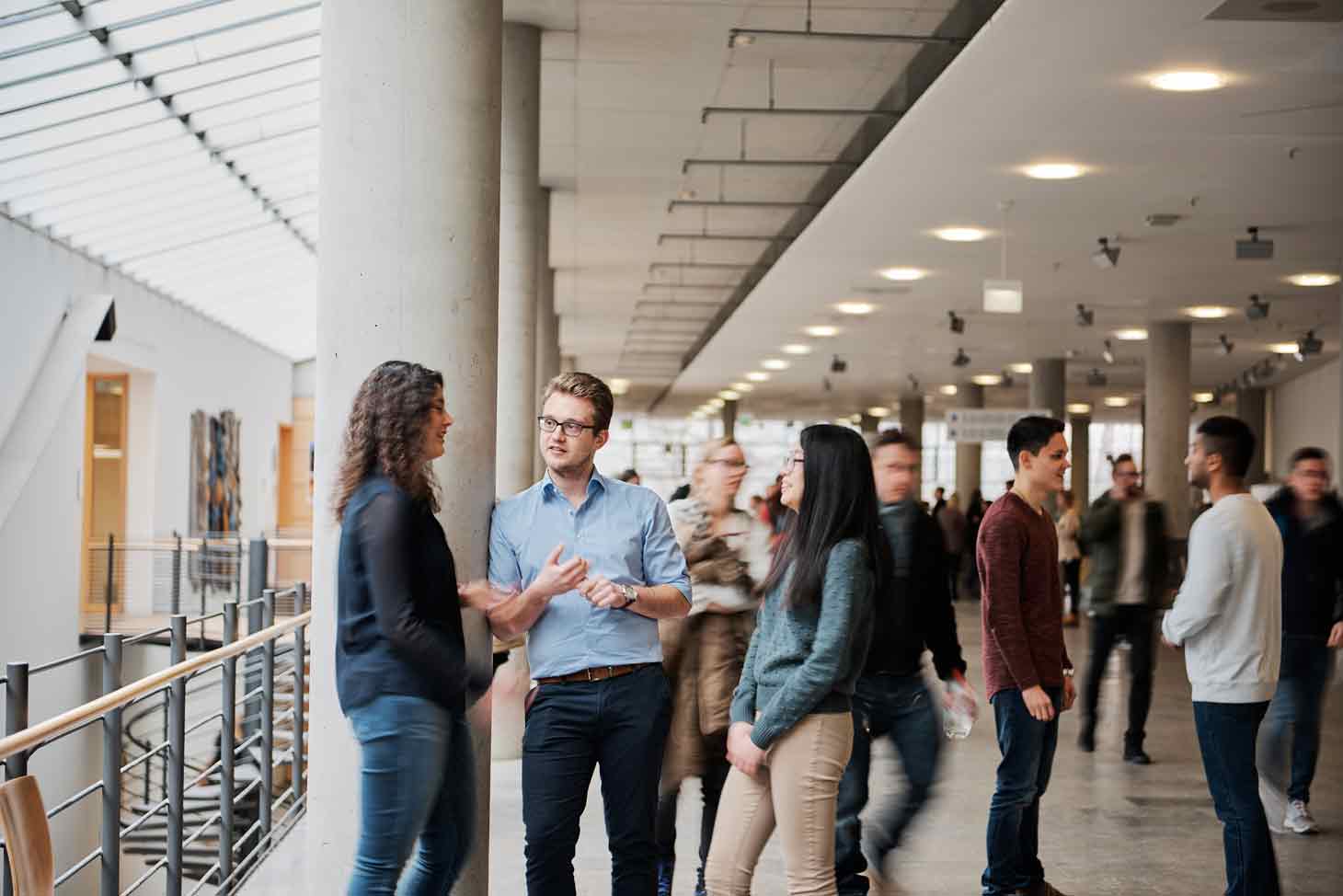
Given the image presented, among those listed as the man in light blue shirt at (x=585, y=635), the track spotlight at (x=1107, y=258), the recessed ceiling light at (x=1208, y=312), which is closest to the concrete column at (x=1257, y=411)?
the recessed ceiling light at (x=1208, y=312)

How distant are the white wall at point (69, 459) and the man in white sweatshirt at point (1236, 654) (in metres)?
9.80

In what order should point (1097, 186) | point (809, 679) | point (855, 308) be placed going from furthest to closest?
point (855, 308) → point (1097, 186) → point (809, 679)

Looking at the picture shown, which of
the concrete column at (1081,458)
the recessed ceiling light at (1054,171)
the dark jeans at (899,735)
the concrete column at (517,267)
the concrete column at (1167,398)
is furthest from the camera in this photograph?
the concrete column at (1081,458)

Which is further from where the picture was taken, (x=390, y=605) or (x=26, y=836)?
(x=26, y=836)

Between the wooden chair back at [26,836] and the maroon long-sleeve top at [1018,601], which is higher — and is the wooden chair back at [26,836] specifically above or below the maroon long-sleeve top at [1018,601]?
below

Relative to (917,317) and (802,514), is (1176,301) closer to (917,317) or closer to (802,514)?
(917,317)

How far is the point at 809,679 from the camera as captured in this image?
336 centimetres

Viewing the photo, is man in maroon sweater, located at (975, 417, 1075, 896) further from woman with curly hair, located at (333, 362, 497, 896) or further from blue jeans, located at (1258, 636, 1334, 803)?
woman with curly hair, located at (333, 362, 497, 896)

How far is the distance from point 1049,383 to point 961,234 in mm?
12044

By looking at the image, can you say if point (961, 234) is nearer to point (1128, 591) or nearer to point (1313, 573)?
point (1128, 591)

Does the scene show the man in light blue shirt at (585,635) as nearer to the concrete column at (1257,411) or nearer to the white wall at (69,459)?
the white wall at (69,459)

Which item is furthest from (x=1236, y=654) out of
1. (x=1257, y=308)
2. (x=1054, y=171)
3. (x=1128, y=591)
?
(x=1257, y=308)

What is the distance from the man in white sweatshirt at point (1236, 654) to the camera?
4.51m

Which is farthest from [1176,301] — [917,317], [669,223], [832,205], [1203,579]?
[1203,579]
